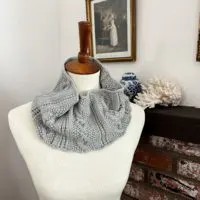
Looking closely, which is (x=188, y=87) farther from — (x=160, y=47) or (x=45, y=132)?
(x=45, y=132)

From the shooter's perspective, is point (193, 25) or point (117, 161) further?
point (193, 25)

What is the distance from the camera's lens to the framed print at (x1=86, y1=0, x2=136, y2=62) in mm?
1120

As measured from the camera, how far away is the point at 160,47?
104 centimetres

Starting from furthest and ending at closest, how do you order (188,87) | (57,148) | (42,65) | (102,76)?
1. (42,65)
2. (188,87)
3. (102,76)
4. (57,148)

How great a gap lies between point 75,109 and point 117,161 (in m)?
0.21

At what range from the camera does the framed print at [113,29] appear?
3.67 feet

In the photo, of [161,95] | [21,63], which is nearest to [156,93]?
[161,95]

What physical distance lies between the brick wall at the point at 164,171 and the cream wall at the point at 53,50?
0.20 metres

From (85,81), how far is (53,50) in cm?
73

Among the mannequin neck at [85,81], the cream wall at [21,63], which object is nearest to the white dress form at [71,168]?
the mannequin neck at [85,81]

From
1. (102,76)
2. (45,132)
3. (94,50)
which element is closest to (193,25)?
(102,76)

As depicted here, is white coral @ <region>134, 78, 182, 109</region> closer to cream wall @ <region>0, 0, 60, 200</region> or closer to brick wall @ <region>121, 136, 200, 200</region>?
brick wall @ <region>121, 136, 200, 200</region>

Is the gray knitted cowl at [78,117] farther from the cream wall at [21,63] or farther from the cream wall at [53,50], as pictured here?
the cream wall at [21,63]

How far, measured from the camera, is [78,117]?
30.1 inches
